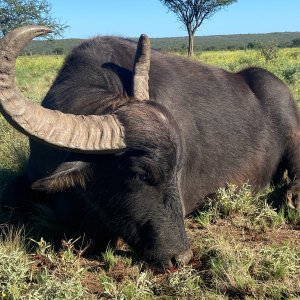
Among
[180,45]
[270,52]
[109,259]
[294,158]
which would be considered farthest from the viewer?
[180,45]

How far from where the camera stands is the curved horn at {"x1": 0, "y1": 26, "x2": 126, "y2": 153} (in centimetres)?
313

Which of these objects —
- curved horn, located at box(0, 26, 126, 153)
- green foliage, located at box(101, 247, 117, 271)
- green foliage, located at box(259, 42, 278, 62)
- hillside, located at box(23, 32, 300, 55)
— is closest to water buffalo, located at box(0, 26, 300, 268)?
curved horn, located at box(0, 26, 126, 153)

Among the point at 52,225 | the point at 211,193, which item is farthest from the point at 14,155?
the point at 211,193

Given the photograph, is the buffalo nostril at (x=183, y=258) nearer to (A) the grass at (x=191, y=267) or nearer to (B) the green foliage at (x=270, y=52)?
(A) the grass at (x=191, y=267)

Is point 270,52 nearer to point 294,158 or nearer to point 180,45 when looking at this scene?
point 294,158

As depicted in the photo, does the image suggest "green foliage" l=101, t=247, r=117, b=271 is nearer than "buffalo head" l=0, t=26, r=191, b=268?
No

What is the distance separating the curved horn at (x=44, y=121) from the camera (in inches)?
123

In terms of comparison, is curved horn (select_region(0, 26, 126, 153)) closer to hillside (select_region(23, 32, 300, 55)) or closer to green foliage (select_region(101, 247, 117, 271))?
green foliage (select_region(101, 247, 117, 271))

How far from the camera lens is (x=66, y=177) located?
12.3 feet

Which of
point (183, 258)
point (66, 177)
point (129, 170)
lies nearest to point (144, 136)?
point (129, 170)

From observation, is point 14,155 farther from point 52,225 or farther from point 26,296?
point 26,296

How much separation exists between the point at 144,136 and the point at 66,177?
2.17 feet

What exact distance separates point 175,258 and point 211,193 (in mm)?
1834

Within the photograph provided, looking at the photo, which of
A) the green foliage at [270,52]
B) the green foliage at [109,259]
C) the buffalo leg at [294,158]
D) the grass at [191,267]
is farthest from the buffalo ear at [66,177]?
the green foliage at [270,52]
